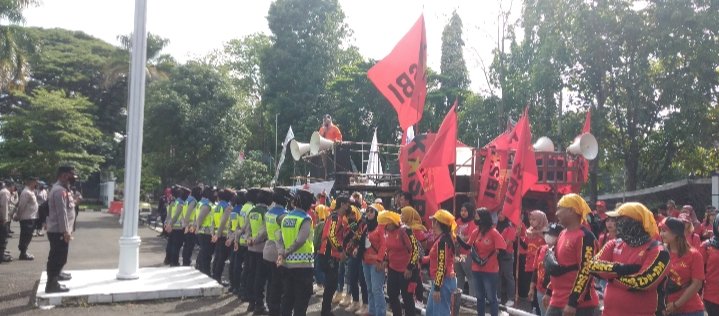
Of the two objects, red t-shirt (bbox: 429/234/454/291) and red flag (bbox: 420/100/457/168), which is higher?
red flag (bbox: 420/100/457/168)

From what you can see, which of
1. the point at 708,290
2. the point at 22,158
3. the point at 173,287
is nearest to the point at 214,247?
the point at 173,287

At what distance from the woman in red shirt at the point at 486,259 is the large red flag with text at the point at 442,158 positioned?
186cm

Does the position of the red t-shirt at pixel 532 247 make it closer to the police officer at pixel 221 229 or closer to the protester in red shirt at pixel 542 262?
the protester in red shirt at pixel 542 262

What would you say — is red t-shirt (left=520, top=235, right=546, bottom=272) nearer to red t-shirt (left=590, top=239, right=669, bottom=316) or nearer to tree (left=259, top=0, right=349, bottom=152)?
red t-shirt (left=590, top=239, right=669, bottom=316)

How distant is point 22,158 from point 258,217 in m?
31.9

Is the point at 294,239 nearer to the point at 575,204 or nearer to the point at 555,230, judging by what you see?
the point at 555,230

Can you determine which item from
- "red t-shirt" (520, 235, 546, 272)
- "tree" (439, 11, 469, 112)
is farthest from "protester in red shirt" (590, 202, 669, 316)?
"tree" (439, 11, 469, 112)

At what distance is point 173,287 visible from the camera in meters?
10.9

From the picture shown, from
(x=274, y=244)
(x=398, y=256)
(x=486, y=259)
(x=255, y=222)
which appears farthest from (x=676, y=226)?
(x=255, y=222)

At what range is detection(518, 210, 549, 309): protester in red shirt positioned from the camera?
27.1ft

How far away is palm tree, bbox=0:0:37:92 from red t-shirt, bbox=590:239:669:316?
935 inches

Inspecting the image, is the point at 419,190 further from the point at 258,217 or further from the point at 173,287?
the point at 173,287

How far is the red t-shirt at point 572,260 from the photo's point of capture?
18.8 ft

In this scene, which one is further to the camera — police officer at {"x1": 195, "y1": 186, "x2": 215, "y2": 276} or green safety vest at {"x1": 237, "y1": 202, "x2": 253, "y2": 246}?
police officer at {"x1": 195, "y1": 186, "x2": 215, "y2": 276}
